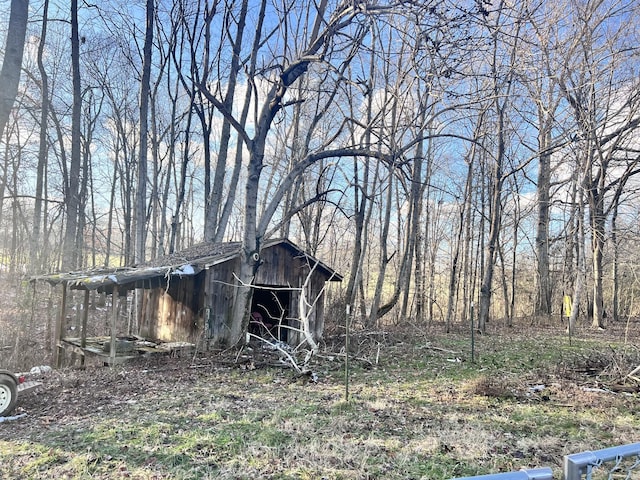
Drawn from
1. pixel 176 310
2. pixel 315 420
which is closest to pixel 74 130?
pixel 176 310

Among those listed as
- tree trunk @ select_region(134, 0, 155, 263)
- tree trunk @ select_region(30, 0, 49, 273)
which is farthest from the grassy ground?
tree trunk @ select_region(30, 0, 49, 273)

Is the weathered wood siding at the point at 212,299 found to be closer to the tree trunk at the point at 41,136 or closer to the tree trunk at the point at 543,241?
the tree trunk at the point at 41,136

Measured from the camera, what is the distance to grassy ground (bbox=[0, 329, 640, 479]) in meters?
4.19

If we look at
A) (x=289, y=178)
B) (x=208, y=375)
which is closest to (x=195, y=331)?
(x=208, y=375)

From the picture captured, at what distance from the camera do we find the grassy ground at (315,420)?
165 inches

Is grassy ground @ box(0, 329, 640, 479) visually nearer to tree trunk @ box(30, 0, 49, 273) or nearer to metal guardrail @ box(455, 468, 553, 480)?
metal guardrail @ box(455, 468, 553, 480)

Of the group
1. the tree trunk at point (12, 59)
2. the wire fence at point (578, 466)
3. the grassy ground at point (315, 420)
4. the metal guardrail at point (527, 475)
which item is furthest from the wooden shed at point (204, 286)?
the metal guardrail at point (527, 475)

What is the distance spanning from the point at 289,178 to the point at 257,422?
646 cm

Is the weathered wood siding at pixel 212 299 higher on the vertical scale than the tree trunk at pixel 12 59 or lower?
lower

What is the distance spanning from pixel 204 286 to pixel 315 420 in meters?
6.38

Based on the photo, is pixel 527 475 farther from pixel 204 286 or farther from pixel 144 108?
pixel 144 108

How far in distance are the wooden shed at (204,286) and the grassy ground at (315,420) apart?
5.74ft

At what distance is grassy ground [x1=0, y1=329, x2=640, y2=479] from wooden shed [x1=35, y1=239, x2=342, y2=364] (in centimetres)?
175

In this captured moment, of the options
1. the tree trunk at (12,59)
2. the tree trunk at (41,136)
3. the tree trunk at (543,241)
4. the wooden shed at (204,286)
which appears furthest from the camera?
the tree trunk at (543,241)
